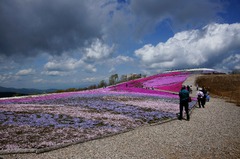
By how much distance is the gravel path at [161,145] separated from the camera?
11406 mm

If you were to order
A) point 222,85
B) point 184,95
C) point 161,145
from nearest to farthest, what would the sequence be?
1. point 161,145
2. point 184,95
3. point 222,85

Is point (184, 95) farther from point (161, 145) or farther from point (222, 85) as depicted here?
point (222, 85)

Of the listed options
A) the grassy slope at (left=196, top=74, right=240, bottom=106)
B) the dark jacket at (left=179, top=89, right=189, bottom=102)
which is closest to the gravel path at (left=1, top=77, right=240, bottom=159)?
the dark jacket at (left=179, top=89, right=189, bottom=102)

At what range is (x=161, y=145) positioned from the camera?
1309 cm

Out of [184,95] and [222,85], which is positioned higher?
[222,85]

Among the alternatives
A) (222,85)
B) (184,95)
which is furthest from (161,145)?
(222,85)

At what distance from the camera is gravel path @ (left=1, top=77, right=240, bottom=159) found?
11.4 metres

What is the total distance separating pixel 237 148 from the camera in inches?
499

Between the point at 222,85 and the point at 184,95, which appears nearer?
the point at 184,95

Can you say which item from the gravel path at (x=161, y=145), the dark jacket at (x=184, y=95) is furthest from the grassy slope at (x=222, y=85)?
the gravel path at (x=161, y=145)

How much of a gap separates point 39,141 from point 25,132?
8.35 feet

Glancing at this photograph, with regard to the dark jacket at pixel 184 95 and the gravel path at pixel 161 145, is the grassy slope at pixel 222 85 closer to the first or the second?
the dark jacket at pixel 184 95

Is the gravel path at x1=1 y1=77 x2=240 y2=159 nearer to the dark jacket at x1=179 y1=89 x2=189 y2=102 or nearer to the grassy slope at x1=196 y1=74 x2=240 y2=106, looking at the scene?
the dark jacket at x1=179 y1=89 x2=189 y2=102

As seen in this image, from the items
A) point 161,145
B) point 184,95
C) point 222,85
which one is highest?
point 222,85
